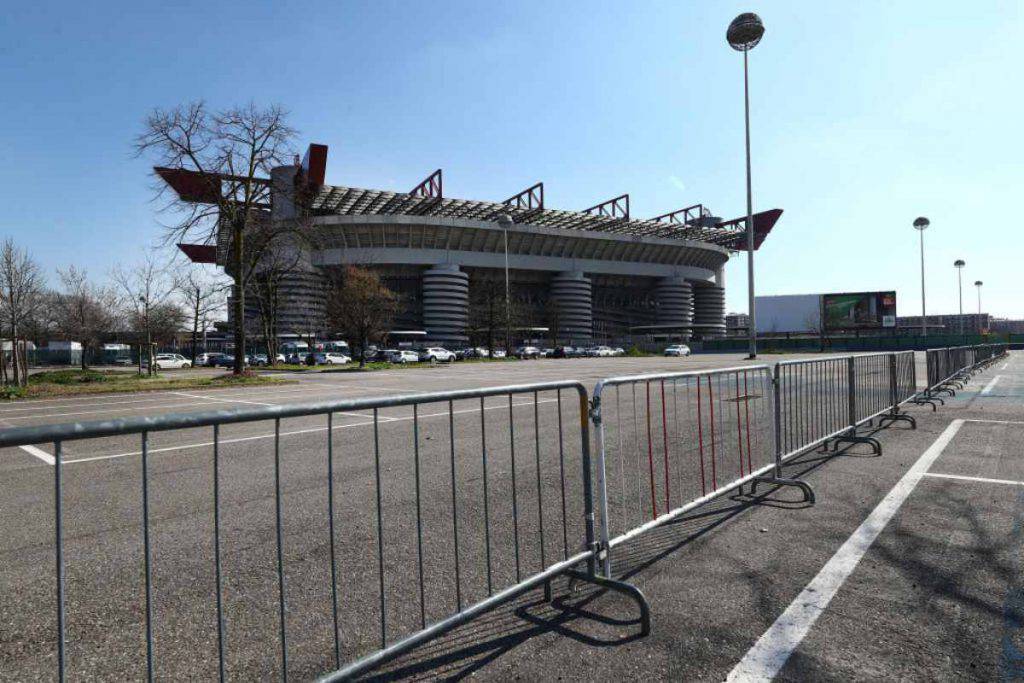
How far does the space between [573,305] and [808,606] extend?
91529 millimetres

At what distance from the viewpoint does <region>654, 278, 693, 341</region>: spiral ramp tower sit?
105375mm

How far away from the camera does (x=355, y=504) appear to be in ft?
16.7

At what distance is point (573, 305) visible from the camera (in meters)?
94.0

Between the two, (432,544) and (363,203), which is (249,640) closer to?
(432,544)

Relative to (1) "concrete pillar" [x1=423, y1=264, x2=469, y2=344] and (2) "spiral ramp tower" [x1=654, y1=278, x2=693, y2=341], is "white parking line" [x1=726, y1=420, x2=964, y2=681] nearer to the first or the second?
(1) "concrete pillar" [x1=423, y1=264, x2=469, y2=344]

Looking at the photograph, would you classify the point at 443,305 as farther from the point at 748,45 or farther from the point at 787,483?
the point at 787,483

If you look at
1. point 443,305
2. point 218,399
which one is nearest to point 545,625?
point 218,399

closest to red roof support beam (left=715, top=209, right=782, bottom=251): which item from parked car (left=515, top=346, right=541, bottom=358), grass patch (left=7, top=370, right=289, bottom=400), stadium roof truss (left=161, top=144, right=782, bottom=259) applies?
stadium roof truss (left=161, top=144, right=782, bottom=259)

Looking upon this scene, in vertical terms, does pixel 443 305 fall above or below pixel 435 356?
above

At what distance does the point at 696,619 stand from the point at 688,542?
122 cm

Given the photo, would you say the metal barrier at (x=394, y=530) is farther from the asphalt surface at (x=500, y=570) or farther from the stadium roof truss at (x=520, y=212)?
the stadium roof truss at (x=520, y=212)

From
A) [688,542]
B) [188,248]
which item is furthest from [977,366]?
[188,248]

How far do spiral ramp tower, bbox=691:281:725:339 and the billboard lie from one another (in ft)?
60.7

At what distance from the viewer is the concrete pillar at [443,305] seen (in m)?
82.1
